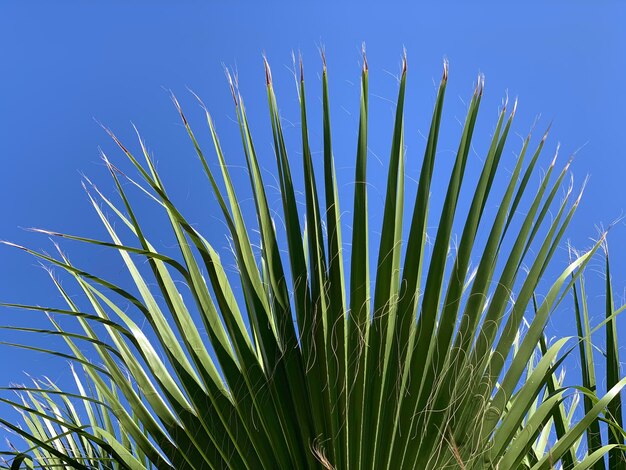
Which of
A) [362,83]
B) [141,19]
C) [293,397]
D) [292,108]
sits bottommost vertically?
[293,397]

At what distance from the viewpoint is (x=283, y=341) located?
4.79ft

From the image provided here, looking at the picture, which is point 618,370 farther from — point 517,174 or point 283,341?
point 283,341

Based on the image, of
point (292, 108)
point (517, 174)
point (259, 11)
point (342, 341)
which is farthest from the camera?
point (259, 11)

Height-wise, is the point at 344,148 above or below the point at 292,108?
below

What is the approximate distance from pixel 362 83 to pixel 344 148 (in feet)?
4.02

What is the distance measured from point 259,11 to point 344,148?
3.74 metres

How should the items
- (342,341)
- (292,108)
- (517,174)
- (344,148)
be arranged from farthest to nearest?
1. (292,108)
2. (344,148)
3. (517,174)
4. (342,341)

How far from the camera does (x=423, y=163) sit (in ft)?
4.83

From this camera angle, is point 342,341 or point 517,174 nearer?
point 342,341

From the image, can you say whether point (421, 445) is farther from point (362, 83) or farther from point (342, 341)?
point (362, 83)

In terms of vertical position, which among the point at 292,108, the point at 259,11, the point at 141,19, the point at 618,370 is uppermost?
the point at 141,19

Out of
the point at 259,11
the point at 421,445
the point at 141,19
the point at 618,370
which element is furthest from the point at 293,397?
the point at 141,19

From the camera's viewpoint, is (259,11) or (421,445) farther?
(259,11)

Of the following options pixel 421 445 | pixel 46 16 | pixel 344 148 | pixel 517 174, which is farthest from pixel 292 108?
pixel 46 16
